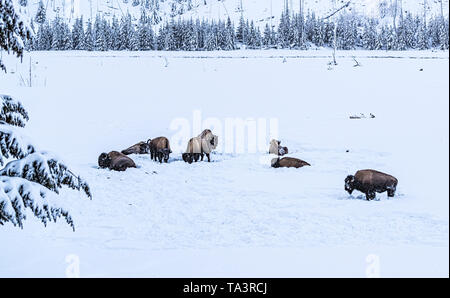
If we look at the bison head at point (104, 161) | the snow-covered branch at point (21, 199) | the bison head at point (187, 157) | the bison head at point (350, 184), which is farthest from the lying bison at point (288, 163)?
the snow-covered branch at point (21, 199)

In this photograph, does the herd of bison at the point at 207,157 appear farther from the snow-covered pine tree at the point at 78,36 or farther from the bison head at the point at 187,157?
the snow-covered pine tree at the point at 78,36

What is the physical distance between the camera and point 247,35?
20.3 feet

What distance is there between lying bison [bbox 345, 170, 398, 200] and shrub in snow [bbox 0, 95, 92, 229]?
9.72ft

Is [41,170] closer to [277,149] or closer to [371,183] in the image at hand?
[371,183]

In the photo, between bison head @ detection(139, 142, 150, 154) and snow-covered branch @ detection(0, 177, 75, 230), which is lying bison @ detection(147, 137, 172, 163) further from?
snow-covered branch @ detection(0, 177, 75, 230)

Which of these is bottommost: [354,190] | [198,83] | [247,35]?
[354,190]

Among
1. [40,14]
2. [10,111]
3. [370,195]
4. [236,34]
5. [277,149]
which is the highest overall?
[236,34]

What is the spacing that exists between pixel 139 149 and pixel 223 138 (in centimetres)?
121

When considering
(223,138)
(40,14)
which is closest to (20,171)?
(40,14)

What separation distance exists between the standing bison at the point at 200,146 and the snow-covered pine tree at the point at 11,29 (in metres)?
3.17

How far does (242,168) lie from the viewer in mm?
5664

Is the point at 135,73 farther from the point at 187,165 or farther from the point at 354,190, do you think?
the point at 354,190
